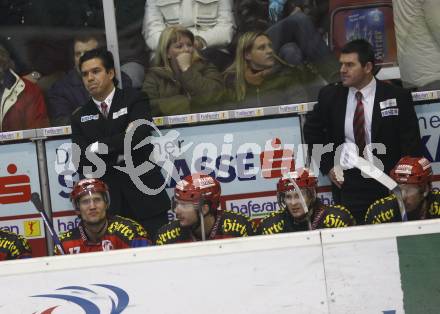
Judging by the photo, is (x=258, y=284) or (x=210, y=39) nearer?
(x=258, y=284)

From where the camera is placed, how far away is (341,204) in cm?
791

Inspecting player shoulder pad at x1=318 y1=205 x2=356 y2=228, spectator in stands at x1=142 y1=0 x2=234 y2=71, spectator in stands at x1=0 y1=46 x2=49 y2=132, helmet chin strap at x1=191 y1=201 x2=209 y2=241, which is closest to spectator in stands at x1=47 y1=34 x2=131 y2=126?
spectator in stands at x1=0 y1=46 x2=49 y2=132

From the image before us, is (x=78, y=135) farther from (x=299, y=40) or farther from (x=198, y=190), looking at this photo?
(x=299, y=40)

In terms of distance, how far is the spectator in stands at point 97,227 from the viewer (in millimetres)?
7219

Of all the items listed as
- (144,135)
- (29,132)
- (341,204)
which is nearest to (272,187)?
(341,204)

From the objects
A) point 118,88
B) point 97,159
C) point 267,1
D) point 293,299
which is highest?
point 267,1

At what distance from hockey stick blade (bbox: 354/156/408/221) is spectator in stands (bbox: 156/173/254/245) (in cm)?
94

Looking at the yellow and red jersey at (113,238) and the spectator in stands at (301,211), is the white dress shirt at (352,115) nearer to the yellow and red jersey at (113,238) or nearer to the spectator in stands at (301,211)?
the spectator in stands at (301,211)

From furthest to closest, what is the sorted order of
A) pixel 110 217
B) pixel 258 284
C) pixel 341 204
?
pixel 341 204 → pixel 110 217 → pixel 258 284

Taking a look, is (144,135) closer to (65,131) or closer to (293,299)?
(65,131)

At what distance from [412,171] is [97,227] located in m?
2.05

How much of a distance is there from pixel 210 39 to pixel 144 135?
3.19 ft

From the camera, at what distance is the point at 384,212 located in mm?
7160

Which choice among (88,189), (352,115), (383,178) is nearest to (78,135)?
(88,189)
